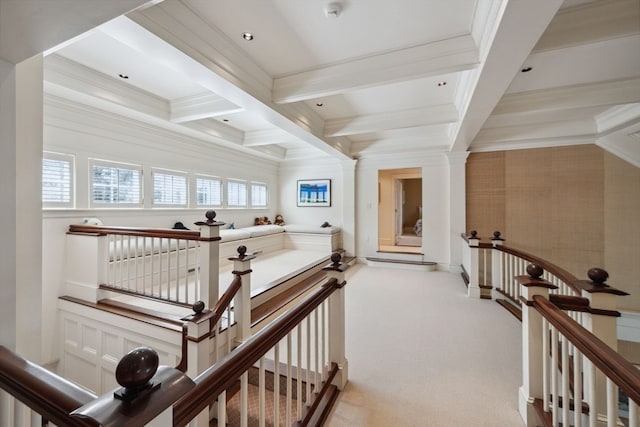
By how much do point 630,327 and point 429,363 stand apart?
453 cm

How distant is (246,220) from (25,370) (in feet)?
18.0

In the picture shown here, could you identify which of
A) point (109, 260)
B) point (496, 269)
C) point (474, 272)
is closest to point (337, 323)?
point (109, 260)

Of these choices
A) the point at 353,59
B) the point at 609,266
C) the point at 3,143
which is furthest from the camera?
the point at 609,266

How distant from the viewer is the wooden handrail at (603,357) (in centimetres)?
83

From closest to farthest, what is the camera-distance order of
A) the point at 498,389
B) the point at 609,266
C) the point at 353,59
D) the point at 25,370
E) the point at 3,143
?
1. the point at 25,370
2. the point at 3,143
3. the point at 498,389
4. the point at 353,59
5. the point at 609,266

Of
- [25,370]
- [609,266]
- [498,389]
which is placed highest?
[25,370]

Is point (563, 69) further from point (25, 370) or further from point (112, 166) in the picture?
point (112, 166)

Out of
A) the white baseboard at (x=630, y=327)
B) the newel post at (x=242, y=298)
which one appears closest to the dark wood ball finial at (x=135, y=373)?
the newel post at (x=242, y=298)

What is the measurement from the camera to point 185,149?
4.56 metres

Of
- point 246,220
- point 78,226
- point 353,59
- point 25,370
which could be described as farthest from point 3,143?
point 246,220

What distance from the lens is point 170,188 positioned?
435 cm

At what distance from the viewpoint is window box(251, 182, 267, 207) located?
6.50 metres

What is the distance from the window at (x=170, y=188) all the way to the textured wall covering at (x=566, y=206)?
5.69 meters

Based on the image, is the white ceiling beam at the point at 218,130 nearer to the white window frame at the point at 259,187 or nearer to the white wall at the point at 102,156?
the white wall at the point at 102,156
